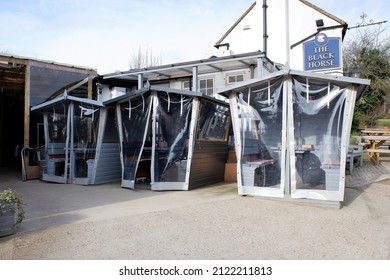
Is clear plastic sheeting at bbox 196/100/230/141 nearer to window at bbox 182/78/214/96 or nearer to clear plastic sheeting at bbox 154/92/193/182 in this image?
clear plastic sheeting at bbox 154/92/193/182

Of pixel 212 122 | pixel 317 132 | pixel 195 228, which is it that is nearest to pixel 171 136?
pixel 212 122

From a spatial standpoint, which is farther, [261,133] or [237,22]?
[237,22]

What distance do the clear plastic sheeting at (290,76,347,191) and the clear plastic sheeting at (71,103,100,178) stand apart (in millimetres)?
5244

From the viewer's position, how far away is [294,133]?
5.66 meters

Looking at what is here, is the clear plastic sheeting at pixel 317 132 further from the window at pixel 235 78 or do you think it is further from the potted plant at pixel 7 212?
the window at pixel 235 78

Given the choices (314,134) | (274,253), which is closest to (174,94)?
(314,134)

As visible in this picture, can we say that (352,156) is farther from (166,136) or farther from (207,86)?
(166,136)

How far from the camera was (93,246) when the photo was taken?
131 inches

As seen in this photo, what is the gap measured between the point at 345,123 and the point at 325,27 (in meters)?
12.3

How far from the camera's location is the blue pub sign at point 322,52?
1557 centimetres

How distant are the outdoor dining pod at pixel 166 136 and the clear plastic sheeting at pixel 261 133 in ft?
4.10

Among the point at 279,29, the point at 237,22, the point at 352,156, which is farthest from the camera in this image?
the point at 237,22

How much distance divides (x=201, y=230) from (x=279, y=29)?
584 inches
